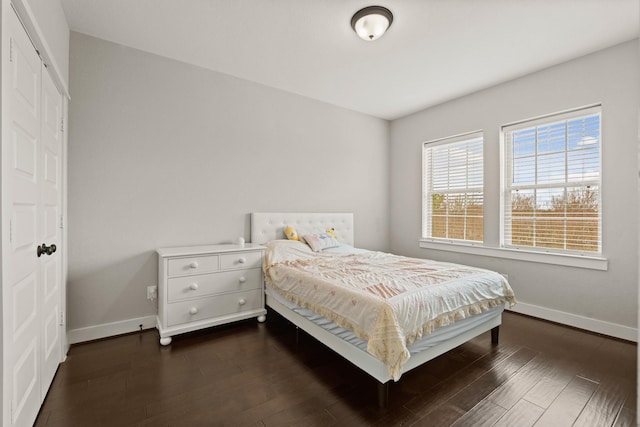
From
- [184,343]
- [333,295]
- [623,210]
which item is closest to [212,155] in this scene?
[184,343]

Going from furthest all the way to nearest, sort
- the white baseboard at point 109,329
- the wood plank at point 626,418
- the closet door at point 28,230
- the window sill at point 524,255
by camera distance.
Result: 1. the window sill at point 524,255
2. the white baseboard at point 109,329
3. the wood plank at point 626,418
4. the closet door at point 28,230

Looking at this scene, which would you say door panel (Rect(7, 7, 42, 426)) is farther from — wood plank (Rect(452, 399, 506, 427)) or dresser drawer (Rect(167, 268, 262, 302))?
wood plank (Rect(452, 399, 506, 427))

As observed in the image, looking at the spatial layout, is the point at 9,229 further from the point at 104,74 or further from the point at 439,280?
the point at 439,280

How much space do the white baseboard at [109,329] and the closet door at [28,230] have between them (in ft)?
1.79

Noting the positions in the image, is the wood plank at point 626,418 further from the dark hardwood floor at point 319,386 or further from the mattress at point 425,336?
the mattress at point 425,336

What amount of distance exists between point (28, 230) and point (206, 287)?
1.45 metres

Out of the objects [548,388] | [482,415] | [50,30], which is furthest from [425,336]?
[50,30]

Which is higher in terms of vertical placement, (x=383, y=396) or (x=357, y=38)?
(x=357, y=38)

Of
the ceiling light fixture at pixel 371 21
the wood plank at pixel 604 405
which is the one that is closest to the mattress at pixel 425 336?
the wood plank at pixel 604 405

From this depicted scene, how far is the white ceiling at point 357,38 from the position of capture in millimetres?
2189

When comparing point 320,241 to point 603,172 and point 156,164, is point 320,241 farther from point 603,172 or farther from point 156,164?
point 603,172

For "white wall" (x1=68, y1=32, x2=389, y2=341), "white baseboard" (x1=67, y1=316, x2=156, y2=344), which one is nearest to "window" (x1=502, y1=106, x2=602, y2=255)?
"white wall" (x1=68, y1=32, x2=389, y2=341)

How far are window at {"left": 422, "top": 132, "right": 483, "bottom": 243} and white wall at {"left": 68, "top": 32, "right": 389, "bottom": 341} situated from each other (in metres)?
1.77

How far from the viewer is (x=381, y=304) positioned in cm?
172
